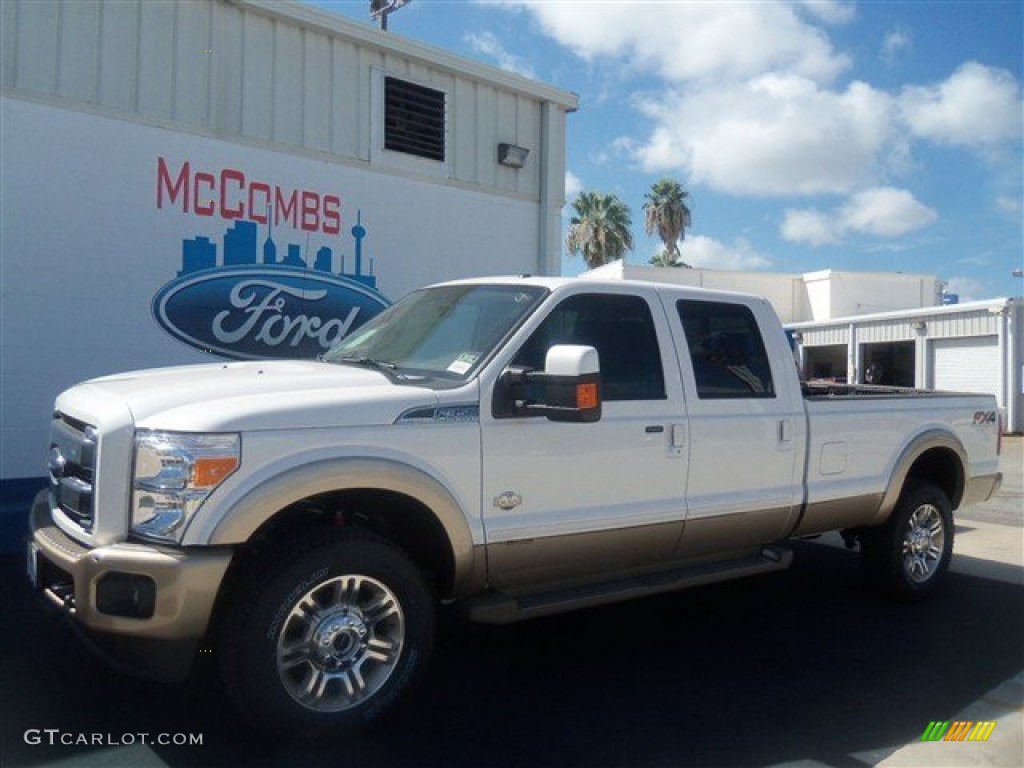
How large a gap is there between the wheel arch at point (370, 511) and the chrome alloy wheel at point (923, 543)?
358cm

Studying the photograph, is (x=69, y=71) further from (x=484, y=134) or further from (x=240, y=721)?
(x=240, y=721)

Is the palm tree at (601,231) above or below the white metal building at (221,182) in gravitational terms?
above

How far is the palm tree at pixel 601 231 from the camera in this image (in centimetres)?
4197

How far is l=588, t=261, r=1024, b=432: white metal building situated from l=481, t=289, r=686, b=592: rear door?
1123cm

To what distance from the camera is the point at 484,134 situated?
10.2 metres

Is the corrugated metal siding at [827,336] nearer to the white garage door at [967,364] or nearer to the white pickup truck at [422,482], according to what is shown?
the white garage door at [967,364]

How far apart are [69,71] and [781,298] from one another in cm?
3026

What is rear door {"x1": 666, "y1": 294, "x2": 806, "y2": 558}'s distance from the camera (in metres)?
4.76

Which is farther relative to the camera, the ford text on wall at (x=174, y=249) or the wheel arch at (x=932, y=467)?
the ford text on wall at (x=174, y=249)

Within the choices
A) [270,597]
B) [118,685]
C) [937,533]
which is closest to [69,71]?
[118,685]

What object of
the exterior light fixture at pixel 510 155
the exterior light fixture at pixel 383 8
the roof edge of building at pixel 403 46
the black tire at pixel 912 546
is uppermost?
the exterior light fixture at pixel 383 8

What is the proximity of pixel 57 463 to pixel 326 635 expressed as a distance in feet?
4.71

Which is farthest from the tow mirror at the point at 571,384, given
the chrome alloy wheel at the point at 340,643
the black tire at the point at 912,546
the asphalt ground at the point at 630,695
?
the black tire at the point at 912,546

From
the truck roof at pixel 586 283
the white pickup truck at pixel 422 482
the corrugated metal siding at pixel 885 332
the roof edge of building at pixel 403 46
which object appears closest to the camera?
the white pickup truck at pixel 422 482
